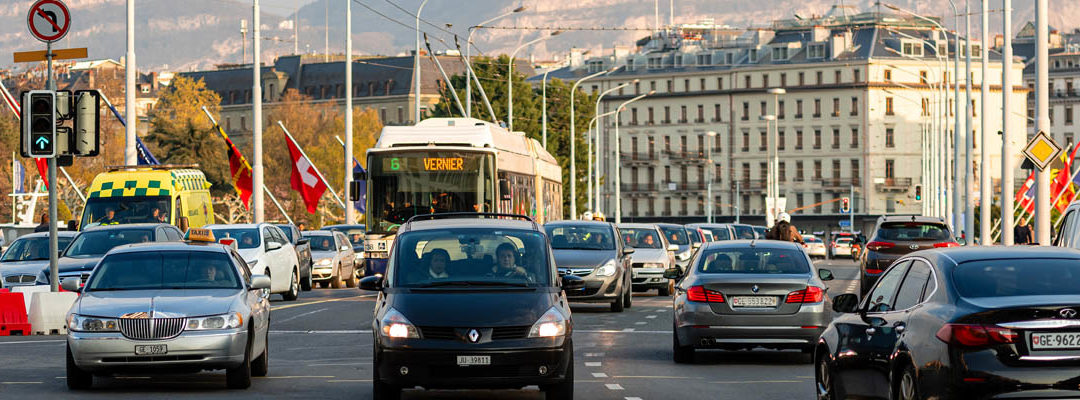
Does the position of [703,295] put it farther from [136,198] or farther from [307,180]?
[307,180]

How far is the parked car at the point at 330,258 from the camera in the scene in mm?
→ 44531

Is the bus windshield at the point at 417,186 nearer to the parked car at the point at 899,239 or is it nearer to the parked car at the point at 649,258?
the parked car at the point at 649,258

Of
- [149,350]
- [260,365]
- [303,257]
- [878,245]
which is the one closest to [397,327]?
[149,350]

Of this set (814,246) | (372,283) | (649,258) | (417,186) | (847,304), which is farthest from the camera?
(814,246)

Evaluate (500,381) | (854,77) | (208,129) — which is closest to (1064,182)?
(500,381)

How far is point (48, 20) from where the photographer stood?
82.7ft

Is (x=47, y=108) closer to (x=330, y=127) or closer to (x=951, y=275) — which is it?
(x=951, y=275)

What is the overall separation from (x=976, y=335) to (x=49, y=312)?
59.7 feet

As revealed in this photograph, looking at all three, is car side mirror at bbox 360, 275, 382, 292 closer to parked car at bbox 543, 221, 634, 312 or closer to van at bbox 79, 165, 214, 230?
parked car at bbox 543, 221, 634, 312

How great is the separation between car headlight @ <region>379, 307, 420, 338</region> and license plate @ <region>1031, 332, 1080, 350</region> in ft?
17.8

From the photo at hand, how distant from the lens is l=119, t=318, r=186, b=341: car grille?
16.3m

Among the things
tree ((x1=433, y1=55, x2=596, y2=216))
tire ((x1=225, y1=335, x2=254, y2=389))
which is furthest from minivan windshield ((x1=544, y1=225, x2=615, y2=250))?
tree ((x1=433, y1=55, x2=596, y2=216))

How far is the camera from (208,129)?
374 feet

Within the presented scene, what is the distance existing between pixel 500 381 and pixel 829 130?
150 meters
